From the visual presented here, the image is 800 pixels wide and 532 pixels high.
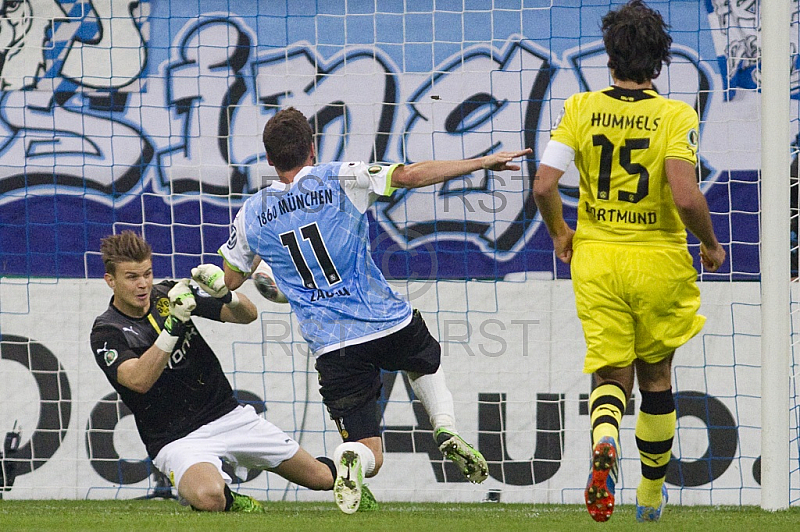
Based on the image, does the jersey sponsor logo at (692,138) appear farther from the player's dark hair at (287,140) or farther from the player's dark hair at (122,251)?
the player's dark hair at (122,251)

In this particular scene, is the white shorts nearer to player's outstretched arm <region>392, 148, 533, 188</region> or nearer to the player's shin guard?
the player's shin guard

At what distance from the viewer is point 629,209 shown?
11.7 feet

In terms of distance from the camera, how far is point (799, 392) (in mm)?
5883

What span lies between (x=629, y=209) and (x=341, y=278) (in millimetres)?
1331

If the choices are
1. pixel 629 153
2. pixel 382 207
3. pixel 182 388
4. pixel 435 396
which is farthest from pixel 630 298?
pixel 382 207

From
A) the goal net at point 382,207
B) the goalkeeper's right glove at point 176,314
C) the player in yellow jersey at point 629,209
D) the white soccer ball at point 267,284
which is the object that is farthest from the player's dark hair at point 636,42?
the goal net at point 382,207

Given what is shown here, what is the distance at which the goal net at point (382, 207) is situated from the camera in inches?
239

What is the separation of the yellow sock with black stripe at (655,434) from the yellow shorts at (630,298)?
0.25m

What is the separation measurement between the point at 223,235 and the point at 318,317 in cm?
227

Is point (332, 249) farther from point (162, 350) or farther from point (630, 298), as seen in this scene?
point (630, 298)

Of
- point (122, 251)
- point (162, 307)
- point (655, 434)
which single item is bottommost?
point (655, 434)

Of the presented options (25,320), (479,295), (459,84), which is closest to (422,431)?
(479,295)

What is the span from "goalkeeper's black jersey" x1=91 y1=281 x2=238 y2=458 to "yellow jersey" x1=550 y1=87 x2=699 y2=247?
2.09 metres

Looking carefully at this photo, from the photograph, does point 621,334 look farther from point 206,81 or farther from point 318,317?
point 206,81
